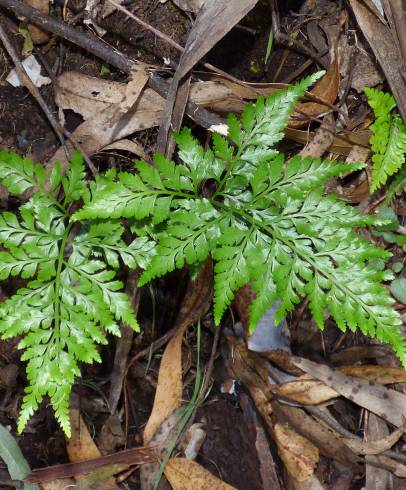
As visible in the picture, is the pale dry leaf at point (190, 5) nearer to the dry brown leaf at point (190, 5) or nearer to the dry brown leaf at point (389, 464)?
the dry brown leaf at point (190, 5)

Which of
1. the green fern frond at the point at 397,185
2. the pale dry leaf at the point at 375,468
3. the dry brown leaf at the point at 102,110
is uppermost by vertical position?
the dry brown leaf at the point at 102,110

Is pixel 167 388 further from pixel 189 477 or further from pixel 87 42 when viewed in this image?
pixel 87 42

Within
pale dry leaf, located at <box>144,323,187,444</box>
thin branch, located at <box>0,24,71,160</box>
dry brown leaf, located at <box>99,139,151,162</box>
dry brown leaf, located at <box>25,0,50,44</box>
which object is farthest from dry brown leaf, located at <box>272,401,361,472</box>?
dry brown leaf, located at <box>25,0,50,44</box>

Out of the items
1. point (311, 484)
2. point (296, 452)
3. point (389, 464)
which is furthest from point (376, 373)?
point (311, 484)

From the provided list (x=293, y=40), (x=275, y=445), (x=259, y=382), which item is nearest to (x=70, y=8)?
(x=293, y=40)

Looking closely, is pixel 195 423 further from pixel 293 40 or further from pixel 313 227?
pixel 293 40

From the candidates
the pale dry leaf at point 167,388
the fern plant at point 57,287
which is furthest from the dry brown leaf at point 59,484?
the fern plant at point 57,287
